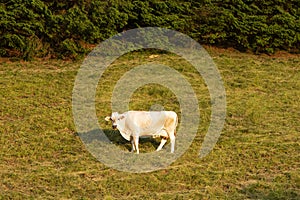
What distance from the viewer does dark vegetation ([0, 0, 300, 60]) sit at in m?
18.3

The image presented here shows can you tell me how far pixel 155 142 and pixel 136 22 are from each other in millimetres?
7022

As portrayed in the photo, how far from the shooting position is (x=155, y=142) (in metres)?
13.1

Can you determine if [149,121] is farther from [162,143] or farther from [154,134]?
[162,143]

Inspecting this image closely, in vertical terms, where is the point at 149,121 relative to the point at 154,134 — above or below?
above

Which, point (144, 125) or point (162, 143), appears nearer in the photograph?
point (144, 125)

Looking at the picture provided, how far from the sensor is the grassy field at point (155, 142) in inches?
439

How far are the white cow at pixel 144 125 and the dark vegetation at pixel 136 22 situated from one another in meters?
6.30

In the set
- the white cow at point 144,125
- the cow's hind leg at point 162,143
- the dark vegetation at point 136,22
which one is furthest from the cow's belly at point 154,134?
the dark vegetation at point 136,22

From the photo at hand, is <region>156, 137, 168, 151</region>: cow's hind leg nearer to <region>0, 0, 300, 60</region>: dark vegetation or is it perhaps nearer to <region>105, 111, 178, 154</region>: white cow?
<region>105, 111, 178, 154</region>: white cow

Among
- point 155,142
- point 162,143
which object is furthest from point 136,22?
point 162,143

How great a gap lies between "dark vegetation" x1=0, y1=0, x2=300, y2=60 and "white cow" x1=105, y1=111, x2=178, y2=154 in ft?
20.7

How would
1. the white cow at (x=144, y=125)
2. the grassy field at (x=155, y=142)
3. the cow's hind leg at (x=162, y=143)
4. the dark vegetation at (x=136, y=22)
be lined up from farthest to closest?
1. the dark vegetation at (x=136, y=22)
2. the cow's hind leg at (x=162, y=143)
3. the white cow at (x=144, y=125)
4. the grassy field at (x=155, y=142)

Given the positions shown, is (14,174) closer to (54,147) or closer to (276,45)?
(54,147)

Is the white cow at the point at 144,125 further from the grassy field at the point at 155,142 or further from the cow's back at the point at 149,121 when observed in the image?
the grassy field at the point at 155,142
